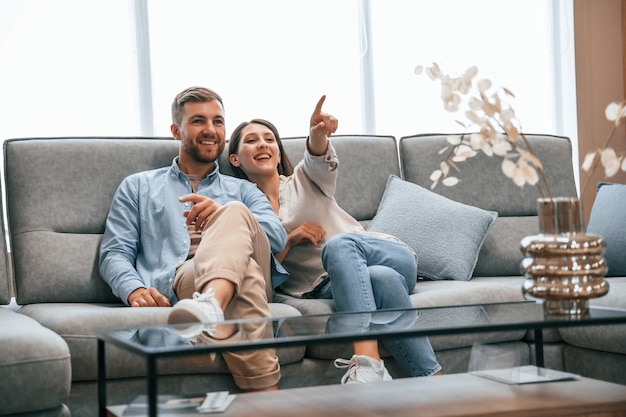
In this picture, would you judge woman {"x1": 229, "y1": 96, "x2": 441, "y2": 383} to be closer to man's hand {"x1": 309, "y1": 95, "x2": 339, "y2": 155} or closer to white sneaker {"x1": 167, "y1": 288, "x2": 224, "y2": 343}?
man's hand {"x1": 309, "y1": 95, "x2": 339, "y2": 155}

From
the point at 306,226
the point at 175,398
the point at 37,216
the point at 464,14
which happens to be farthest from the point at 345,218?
the point at 464,14

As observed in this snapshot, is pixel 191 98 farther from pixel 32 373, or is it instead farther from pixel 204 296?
pixel 32 373

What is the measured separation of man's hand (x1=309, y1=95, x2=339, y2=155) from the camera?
2715mm

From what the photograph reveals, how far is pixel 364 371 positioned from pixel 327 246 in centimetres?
51

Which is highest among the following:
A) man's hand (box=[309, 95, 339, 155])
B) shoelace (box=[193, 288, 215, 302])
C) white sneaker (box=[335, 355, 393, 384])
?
man's hand (box=[309, 95, 339, 155])

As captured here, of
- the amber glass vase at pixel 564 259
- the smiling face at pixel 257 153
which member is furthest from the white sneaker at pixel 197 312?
the smiling face at pixel 257 153

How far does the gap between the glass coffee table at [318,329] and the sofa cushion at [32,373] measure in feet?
0.90

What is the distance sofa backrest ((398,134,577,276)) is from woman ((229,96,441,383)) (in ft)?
1.53

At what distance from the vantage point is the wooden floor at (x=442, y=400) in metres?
1.64

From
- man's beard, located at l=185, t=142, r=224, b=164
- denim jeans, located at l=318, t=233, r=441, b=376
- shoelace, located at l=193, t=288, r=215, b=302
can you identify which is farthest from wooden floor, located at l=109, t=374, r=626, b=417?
man's beard, located at l=185, t=142, r=224, b=164

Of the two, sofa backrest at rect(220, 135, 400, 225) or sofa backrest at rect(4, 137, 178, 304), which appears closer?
sofa backrest at rect(4, 137, 178, 304)

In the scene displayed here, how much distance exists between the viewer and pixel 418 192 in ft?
10.4

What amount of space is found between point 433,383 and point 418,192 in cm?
135

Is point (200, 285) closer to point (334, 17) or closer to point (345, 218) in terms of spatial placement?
point (345, 218)
